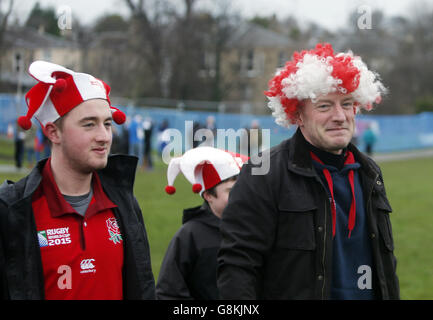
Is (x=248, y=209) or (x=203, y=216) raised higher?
(x=248, y=209)

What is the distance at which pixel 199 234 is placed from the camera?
424cm

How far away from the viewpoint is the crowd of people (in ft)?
10.0

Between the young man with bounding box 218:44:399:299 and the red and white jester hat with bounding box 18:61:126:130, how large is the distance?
887 mm

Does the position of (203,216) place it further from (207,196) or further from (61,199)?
(61,199)

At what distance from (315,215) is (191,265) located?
1.27 meters

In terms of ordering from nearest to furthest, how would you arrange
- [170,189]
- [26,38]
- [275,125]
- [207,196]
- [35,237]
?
[35,237] → [207,196] → [170,189] → [26,38] → [275,125]

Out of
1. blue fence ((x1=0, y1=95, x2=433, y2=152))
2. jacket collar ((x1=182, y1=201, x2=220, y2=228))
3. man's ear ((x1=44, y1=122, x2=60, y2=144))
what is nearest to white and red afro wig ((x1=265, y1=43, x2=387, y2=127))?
jacket collar ((x1=182, y1=201, x2=220, y2=228))

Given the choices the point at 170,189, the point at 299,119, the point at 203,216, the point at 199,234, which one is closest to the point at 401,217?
the point at 170,189

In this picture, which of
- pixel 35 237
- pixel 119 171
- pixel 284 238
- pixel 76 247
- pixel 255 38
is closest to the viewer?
pixel 35 237

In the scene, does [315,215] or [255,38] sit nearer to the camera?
[315,215]

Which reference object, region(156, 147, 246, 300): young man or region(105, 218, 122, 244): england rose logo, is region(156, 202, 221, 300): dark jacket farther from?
region(105, 218, 122, 244): england rose logo

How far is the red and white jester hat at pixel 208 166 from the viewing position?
4.41m

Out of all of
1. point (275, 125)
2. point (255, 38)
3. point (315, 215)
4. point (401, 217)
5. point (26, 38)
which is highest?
point (255, 38)

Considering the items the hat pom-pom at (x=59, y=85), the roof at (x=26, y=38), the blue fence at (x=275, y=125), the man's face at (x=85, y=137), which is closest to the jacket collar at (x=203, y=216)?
the man's face at (x=85, y=137)
